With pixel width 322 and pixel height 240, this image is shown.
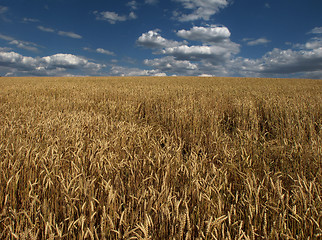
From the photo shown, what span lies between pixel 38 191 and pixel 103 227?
2.47 ft

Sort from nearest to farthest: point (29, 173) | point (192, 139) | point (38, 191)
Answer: point (38, 191)
point (29, 173)
point (192, 139)

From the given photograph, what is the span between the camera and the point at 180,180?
1841 millimetres

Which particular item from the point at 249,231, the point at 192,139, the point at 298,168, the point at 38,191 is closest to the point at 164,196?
the point at 249,231

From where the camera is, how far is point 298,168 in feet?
6.87

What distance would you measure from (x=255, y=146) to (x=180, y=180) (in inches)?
47.8

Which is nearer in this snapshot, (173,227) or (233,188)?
(173,227)

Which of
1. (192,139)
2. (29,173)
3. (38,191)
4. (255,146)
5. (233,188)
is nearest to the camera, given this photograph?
(38,191)

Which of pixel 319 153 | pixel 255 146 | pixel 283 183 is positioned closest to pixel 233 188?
pixel 283 183

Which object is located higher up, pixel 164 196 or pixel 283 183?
pixel 164 196

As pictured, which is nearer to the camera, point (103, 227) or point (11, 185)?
point (103, 227)

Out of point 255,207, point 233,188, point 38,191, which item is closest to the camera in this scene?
point 255,207

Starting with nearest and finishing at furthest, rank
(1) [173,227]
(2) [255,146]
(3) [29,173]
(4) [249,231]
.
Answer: (1) [173,227]
(4) [249,231]
(3) [29,173]
(2) [255,146]

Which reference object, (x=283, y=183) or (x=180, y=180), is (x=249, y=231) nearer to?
(x=180, y=180)

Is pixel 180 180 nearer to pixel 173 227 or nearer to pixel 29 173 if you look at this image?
pixel 173 227
